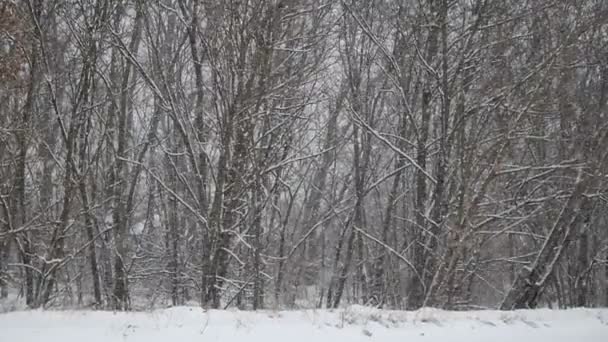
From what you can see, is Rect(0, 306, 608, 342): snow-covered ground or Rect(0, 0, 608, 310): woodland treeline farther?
Rect(0, 0, 608, 310): woodland treeline

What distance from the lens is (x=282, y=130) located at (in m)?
13.8

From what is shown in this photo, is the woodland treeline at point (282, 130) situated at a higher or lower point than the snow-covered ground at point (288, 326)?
higher

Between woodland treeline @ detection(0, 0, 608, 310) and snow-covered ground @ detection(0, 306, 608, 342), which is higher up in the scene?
woodland treeline @ detection(0, 0, 608, 310)

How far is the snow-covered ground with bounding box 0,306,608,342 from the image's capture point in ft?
18.9

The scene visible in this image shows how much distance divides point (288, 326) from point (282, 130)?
313 inches

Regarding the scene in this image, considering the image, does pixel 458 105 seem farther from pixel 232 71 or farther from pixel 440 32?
pixel 232 71

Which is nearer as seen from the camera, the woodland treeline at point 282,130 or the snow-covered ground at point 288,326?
the snow-covered ground at point 288,326

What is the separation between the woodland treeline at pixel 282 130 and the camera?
11.3m

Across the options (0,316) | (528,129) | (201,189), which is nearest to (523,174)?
(528,129)

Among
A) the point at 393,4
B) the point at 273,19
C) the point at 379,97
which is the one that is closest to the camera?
the point at 273,19

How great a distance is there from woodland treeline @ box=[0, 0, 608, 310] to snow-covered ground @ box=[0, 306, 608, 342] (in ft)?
11.2

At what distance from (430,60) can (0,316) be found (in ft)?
35.3

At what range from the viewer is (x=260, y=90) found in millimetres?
11086

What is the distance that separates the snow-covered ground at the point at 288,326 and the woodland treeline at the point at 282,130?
3413 mm
